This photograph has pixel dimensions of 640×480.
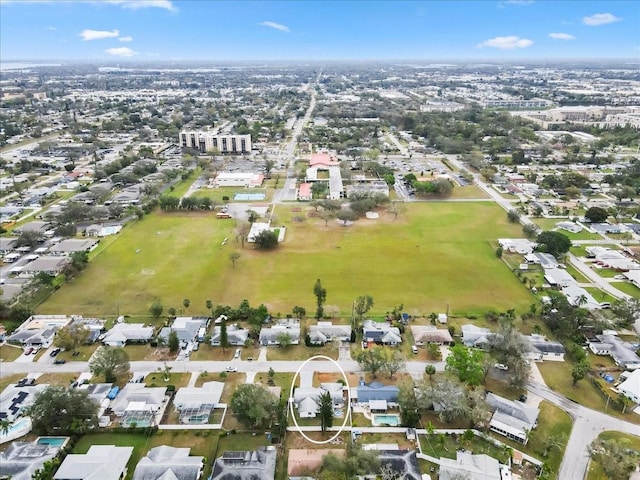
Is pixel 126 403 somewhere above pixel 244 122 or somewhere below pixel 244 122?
below

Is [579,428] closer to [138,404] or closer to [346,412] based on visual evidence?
[346,412]

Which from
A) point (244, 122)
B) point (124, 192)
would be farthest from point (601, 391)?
point (244, 122)

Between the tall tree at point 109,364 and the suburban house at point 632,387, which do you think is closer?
the suburban house at point 632,387

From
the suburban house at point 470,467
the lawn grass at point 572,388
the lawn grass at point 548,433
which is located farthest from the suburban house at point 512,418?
the lawn grass at point 572,388

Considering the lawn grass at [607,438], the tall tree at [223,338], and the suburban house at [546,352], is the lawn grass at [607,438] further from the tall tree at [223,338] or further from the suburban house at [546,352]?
the tall tree at [223,338]

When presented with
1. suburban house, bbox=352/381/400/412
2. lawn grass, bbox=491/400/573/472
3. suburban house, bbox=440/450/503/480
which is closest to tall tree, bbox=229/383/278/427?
suburban house, bbox=352/381/400/412

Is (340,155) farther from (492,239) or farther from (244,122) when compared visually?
(492,239)
